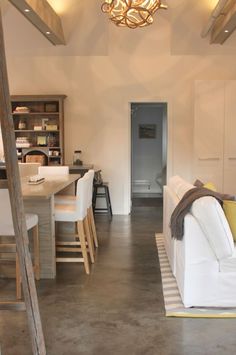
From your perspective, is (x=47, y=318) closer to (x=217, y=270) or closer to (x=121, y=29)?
(x=217, y=270)

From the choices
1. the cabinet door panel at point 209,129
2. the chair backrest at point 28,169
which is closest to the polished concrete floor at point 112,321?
the chair backrest at point 28,169

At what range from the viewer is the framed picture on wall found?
33.0 ft

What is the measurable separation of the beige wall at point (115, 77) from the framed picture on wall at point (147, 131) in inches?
105

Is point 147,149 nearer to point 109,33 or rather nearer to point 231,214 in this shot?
point 109,33

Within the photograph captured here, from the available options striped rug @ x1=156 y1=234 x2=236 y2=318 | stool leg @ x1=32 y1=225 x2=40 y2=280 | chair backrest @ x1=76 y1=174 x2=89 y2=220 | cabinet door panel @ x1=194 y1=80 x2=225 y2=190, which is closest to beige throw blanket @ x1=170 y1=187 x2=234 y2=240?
striped rug @ x1=156 y1=234 x2=236 y2=318

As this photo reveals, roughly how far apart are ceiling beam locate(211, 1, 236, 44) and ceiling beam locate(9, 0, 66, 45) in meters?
2.62

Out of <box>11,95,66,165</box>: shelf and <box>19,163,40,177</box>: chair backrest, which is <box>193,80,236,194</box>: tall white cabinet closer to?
<box>11,95,66,165</box>: shelf

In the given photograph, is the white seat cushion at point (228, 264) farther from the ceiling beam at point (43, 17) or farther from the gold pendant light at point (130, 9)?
the ceiling beam at point (43, 17)

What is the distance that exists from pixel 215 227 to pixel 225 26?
410cm

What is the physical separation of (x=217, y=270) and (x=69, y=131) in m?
4.96

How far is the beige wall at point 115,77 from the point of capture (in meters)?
7.13

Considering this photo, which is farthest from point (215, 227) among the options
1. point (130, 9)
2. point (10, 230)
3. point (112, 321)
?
point (130, 9)

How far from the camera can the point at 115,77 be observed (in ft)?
24.0

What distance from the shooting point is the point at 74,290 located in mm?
3521
